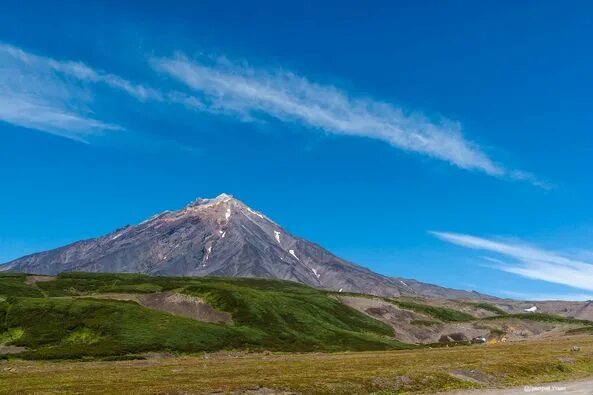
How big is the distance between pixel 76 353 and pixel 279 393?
106988mm

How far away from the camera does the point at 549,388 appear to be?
5647 cm

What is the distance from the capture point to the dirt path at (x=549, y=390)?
173ft

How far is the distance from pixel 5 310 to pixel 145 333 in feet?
175

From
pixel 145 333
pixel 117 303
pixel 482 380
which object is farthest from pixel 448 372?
pixel 117 303

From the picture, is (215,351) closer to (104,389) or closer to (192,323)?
(192,323)

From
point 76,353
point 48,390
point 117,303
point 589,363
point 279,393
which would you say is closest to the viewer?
point 279,393

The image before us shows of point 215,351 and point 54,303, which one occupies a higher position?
point 54,303

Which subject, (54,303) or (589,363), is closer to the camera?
(589,363)

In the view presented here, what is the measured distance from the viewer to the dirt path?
52.6 m

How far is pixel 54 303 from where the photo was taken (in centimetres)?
18700

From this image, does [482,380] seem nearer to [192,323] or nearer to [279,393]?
[279,393]

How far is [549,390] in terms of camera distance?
178 ft

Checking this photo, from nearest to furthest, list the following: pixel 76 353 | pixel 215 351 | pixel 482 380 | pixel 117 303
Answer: pixel 482 380, pixel 76 353, pixel 215 351, pixel 117 303

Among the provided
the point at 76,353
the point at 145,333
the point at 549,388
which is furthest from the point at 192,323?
the point at 549,388
